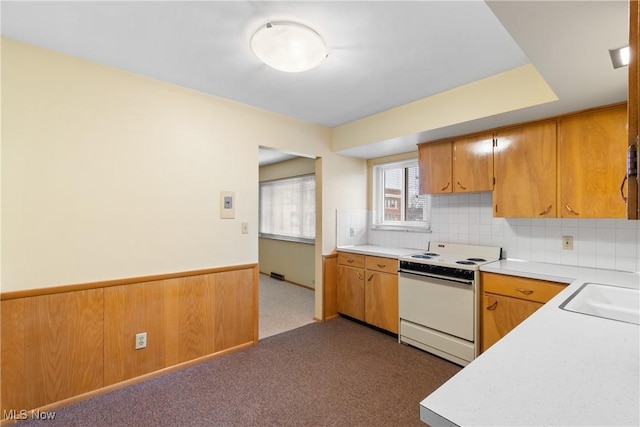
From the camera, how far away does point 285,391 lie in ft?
7.11

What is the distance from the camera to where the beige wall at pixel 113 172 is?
1871 mm

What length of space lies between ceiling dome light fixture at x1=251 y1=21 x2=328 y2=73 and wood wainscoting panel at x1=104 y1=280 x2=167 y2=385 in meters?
1.90

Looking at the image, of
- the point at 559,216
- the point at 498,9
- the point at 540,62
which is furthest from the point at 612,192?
the point at 498,9

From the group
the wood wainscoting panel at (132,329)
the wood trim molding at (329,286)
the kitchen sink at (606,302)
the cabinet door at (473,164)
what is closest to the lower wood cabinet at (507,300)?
the kitchen sink at (606,302)

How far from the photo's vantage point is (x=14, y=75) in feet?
6.04

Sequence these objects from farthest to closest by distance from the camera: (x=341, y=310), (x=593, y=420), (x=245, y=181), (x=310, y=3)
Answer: (x=341, y=310)
(x=245, y=181)
(x=310, y=3)
(x=593, y=420)

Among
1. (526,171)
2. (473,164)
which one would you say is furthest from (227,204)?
(526,171)

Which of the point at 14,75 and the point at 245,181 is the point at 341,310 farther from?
the point at 14,75

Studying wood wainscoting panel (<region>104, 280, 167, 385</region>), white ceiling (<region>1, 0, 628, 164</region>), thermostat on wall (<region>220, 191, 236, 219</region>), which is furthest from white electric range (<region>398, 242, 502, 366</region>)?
wood wainscoting panel (<region>104, 280, 167, 385</region>)

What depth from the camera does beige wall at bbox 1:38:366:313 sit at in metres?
1.87

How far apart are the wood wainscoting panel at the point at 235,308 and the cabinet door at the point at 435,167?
199cm

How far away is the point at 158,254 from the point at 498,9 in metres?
2.60

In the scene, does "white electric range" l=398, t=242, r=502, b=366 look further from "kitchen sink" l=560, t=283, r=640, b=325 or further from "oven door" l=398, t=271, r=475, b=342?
"kitchen sink" l=560, t=283, r=640, b=325

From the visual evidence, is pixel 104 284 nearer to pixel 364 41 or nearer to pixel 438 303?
pixel 364 41
